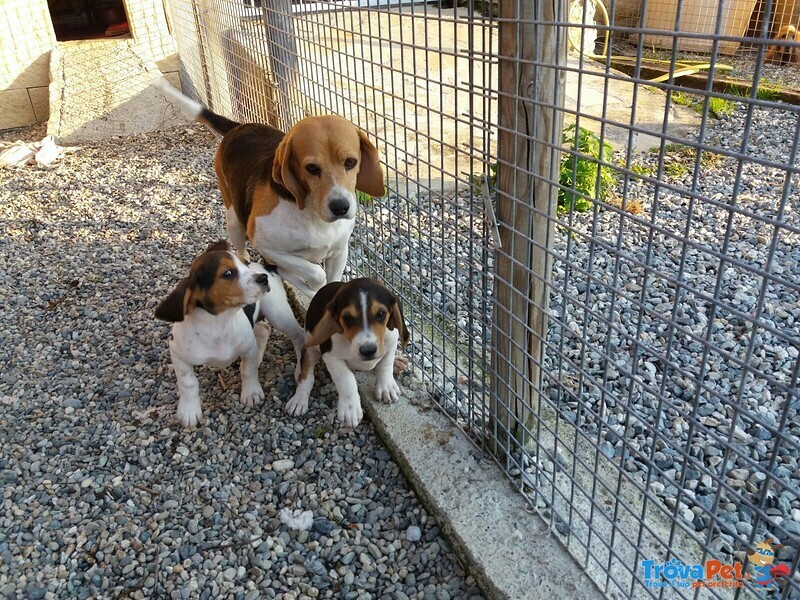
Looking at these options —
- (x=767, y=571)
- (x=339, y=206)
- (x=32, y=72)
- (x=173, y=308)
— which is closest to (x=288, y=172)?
(x=339, y=206)

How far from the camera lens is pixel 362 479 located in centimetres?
282

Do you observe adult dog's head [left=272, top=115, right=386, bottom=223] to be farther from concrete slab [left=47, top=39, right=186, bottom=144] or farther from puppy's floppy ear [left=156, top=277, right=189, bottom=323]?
concrete slab [left=47, top=39, right=186, bottom=144]

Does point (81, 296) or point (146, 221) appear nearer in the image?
point (81, 296)

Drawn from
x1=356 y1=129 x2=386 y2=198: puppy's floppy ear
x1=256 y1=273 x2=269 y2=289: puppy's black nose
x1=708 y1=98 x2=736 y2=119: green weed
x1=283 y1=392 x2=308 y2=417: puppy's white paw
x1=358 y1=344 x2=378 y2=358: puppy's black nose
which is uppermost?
x1=356 y1=129 x2=386 y2=198: puppy's floppy ear

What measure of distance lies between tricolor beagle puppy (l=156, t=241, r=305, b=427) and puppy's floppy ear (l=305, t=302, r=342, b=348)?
0.30 meters

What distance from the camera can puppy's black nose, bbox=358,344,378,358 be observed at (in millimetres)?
2752

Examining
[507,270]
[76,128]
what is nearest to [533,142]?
[507,270]

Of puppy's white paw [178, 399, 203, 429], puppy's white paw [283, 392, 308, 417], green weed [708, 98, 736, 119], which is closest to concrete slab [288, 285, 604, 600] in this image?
puppy's white paw [283, 392, 308, 417]

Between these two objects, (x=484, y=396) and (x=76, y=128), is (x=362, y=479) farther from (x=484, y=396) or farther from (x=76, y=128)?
(x=76, y=128)

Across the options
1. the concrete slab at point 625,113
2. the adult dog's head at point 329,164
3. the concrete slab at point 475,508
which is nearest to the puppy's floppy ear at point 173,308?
the adult dog's head at point 329,164

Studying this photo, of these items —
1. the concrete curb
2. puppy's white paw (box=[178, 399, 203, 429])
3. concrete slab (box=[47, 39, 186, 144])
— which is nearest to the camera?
the concrete curb

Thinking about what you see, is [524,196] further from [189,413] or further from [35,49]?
[35,49]

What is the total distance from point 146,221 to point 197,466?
3.26 meters

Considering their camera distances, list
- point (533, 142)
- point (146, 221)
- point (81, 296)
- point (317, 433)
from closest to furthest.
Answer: point (533, 142) < point (317, 433) < point (81, 296) < point (146, 221)
